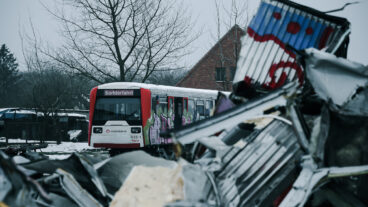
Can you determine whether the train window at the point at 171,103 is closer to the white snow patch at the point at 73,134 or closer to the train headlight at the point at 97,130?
the train headlight at the point at 97,130

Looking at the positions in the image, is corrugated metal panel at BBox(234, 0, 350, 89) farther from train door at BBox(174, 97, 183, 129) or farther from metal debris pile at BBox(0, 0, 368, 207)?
train door at BBox(174, 97, 183, 129)

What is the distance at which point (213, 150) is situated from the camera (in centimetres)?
280

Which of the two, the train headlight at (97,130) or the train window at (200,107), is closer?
the train headlight at (97,130)

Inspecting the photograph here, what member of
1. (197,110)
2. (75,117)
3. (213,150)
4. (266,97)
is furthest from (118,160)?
(75,117)

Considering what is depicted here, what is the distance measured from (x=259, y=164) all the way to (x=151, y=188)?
0.97 meters

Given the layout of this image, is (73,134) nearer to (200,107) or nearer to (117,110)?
(200,107)

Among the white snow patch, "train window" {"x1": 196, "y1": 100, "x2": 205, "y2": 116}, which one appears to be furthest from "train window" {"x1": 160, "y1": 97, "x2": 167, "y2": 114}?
the white snow patch

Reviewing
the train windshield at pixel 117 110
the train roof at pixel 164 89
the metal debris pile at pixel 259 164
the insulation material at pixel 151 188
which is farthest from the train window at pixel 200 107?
the insulation material at pixel 151 188

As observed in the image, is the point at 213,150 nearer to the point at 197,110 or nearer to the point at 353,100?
the point at 353,100

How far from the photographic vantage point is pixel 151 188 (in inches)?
97.2

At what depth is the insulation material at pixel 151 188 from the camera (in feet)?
7.60

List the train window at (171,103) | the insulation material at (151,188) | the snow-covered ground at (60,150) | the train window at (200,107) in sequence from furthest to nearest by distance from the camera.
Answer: the train window at (200,107) < the train window at (171,103) < the snow-covered ground at (60,150) < the insulation material at (151,188)

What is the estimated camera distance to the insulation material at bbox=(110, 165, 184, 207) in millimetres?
2316

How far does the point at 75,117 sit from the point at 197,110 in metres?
14.8
